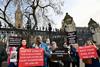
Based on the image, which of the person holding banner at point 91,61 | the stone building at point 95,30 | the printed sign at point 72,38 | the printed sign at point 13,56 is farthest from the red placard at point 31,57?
the stone building at point 95,30

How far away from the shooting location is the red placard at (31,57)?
12.7 m

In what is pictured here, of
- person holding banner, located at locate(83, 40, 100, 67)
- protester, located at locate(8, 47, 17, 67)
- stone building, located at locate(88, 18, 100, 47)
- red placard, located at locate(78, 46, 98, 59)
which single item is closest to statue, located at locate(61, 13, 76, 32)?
stone building, located at locate(88, 18, 100, 47)

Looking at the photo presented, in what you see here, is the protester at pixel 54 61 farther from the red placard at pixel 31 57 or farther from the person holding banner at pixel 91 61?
the red placard at pixel 31 57

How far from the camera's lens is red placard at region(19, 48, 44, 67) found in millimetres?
12680

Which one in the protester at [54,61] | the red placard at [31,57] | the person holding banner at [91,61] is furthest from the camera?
the protester at [54,61]

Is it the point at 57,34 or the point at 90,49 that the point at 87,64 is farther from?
the point at 57,34

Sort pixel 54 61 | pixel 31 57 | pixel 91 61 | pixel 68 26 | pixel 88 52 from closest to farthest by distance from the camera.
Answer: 1. pixel 31 57
2. pixel 91 61
3. pixel 88 52
4. pixel 54 61
5. pixel 68 26

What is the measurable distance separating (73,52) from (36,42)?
4.29 meters

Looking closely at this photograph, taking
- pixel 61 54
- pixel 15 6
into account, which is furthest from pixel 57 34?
pixel 15 6

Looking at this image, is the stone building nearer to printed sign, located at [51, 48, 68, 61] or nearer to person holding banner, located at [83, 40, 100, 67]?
printed sign, located at [51, 48, 68, 61]

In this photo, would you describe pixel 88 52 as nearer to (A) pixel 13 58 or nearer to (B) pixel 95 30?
(A) pixel 13 58

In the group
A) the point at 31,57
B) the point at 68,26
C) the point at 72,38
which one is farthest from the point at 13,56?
the point at 68,26

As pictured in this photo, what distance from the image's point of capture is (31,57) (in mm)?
12805

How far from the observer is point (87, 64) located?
13625mm
